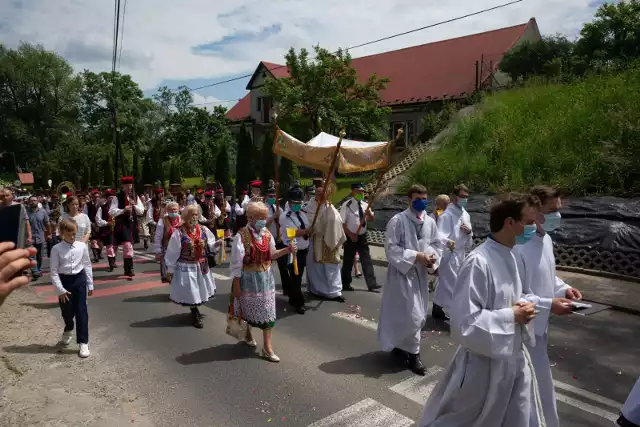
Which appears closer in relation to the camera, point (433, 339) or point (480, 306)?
point (480, 306)

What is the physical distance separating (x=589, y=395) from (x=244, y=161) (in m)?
24.6

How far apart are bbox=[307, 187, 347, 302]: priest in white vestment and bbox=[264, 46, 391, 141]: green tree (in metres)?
15.2

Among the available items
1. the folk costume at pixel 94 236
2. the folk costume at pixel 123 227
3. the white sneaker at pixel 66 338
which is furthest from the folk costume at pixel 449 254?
the folk costume at pixel 94 236

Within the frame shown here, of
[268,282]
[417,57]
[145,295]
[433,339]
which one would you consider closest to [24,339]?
[145,295]

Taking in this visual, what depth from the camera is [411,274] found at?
5.50m

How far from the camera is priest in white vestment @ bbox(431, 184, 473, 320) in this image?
7.23m

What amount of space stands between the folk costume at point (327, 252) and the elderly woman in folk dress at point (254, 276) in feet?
9.09

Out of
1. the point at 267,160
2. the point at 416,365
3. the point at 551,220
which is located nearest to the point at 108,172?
the point at 267,160

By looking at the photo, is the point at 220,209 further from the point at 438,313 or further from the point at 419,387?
the point at 419,387

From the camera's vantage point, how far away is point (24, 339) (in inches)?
258

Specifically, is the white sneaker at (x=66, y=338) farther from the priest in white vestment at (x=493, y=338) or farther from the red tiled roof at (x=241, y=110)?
the red tiled roof at (x=241, y=110)

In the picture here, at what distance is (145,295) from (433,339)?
5393 mm

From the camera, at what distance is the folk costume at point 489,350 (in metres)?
2.91

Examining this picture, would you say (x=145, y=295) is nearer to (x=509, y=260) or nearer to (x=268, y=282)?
(x=268, y=282)
